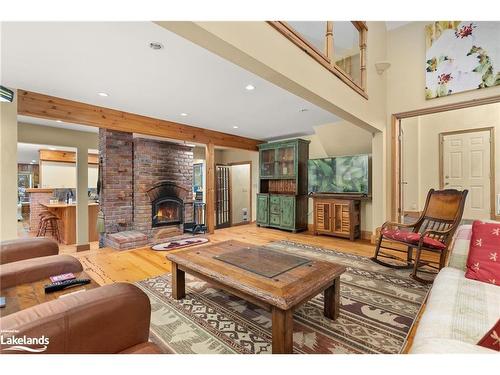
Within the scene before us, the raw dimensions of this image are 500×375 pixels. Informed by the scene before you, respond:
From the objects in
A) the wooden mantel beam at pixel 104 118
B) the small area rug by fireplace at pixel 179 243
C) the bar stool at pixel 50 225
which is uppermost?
the wooden mantel beam at pixel 104 118

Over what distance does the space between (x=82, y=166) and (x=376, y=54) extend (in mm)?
5609

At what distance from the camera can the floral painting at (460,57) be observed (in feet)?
9.87

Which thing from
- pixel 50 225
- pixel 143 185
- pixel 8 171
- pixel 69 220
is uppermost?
pixel 8 171

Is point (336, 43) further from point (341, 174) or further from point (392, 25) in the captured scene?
point (341, 174)

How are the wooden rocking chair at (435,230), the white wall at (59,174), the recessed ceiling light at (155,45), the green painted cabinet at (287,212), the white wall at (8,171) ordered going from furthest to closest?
the white wall at (59,174) < the green painted cabinet at (287,212) < the white wall at (8,171) < the wooden rocking chair at (435,230) < the recessed ceiling light at (155,45)

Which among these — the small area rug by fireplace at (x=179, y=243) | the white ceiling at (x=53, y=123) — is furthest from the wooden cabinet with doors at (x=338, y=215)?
the white ceiling at (x=53, y=123)

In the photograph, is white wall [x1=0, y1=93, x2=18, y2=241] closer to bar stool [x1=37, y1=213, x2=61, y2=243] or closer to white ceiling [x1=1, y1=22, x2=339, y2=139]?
white ceiling [x1=1, y1=22, x2=339, y2=139]

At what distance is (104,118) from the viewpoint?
3.51 m

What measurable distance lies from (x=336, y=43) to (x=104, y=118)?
348 cm

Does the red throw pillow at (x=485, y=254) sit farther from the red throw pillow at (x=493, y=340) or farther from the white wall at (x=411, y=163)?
the white wall at (x=411, y=163)

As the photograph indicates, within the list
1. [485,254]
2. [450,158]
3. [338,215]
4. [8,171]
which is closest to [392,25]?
[450,158]

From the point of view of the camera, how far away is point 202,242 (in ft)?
14.1

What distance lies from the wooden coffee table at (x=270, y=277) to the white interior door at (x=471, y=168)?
176 inches

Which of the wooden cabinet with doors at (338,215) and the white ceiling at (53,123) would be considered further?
the wooden cabinet with doors at (338,215)
